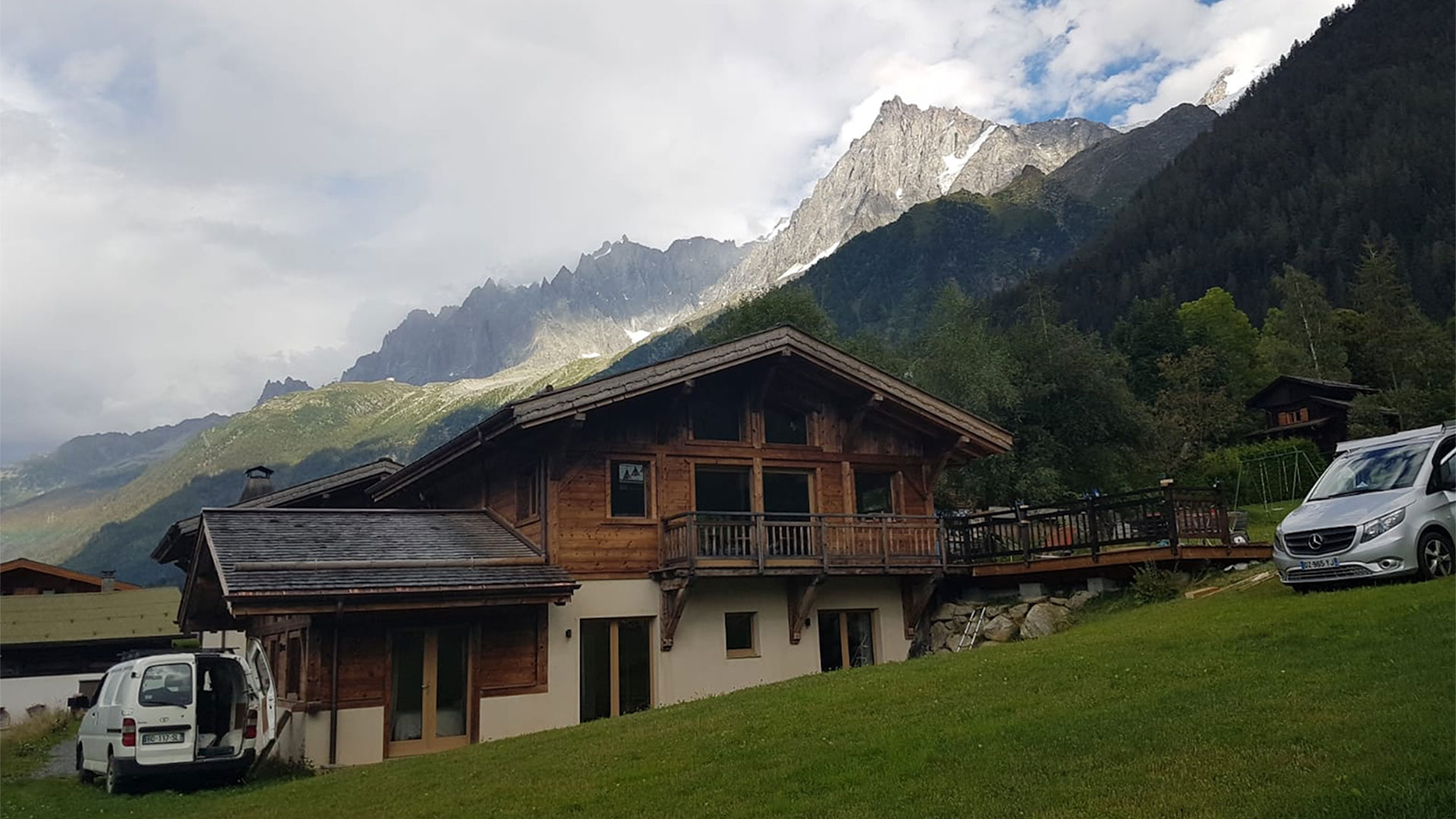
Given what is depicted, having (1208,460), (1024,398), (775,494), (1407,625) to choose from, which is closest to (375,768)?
(775,494)

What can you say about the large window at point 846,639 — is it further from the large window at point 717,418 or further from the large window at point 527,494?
the large window at point 527,494

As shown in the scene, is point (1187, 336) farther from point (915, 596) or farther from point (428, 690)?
point (428, 690)

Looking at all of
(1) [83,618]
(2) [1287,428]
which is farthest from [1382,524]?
(2) [1287,428]

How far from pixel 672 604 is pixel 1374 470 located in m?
11.7

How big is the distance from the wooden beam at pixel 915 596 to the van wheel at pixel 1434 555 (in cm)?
998

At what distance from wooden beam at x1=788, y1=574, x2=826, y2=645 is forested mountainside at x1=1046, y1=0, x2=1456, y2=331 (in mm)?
88560

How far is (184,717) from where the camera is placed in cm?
1502

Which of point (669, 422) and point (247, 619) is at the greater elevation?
point (669, 422)

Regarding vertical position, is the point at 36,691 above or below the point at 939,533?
below

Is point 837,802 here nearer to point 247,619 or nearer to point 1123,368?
point 247,619

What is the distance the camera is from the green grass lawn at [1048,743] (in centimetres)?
730

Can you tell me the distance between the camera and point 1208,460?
44625mm

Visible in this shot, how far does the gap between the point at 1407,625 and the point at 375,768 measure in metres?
12.7

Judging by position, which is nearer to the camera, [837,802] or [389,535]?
[837,802]
